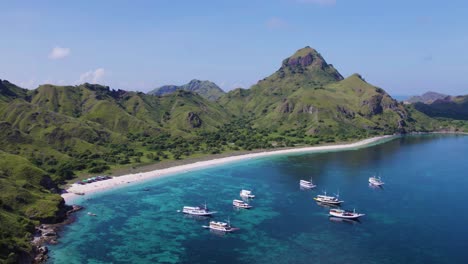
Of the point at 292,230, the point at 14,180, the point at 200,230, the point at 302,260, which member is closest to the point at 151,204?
the point at 200,230

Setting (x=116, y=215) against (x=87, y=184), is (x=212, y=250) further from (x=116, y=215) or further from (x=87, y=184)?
(x=87, y=184)

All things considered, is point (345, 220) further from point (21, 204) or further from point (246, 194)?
point (21, 204)

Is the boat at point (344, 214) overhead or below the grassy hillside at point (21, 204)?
below

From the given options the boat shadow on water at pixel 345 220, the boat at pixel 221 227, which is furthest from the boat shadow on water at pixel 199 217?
the boat shadow on water at pixel 345 220

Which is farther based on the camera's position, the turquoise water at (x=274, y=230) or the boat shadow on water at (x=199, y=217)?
the boat shadow on water at (x=199, y=217)

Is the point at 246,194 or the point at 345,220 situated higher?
the point at 246,194

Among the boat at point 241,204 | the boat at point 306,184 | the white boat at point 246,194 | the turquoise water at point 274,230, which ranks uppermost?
the boat at point 306,184

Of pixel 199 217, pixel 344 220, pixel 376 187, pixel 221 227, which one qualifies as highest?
pixel 376 187

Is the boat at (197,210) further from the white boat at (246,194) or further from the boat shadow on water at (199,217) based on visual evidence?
the white boat at (246,194)

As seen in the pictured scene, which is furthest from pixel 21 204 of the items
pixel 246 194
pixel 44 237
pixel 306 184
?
pixel 306 184

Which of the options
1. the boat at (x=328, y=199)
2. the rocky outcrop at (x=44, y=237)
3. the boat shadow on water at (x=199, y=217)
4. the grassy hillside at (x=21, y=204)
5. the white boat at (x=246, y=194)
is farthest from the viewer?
the white boat at (x=246, y=194)

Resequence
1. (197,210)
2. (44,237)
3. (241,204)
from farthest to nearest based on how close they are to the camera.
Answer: (241,204) < (197,210) < (44,237)
